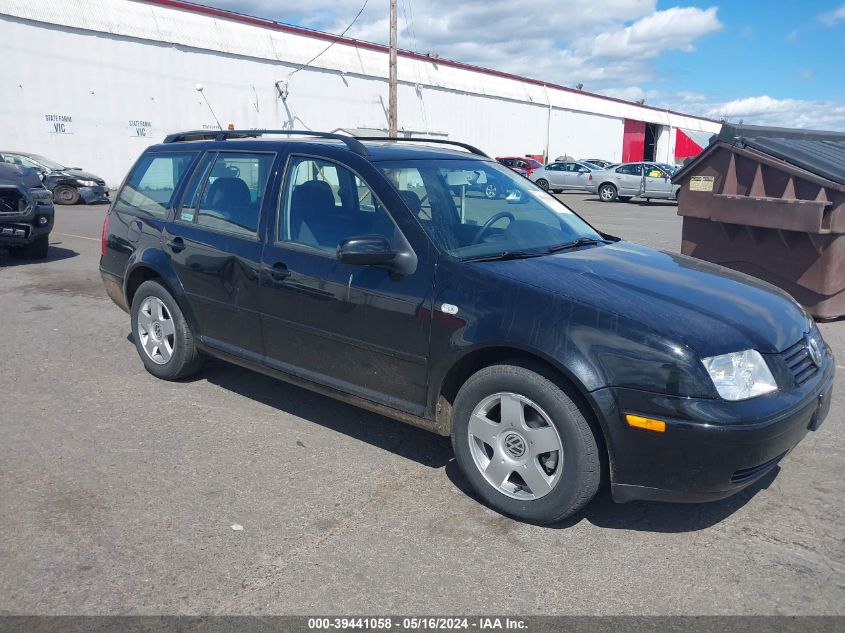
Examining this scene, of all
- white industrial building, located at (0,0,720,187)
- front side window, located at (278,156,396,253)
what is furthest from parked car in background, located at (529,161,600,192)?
front side window, located at (278,156,396,253)

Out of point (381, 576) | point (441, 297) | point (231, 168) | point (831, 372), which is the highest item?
point (231, 168)

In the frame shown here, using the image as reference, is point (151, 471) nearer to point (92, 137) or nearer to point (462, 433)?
point (462, 433)

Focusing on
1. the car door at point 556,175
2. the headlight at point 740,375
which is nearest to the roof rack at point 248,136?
the headlight at point 740,375

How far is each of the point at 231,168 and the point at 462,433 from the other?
2429 mm

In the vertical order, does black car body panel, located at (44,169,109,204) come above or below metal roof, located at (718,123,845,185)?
below

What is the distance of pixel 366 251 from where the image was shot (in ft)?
11.9

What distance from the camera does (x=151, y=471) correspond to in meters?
3.93

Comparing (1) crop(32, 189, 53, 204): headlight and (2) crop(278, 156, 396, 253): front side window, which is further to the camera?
(1) crop(32, 189, 53, 204): headlight

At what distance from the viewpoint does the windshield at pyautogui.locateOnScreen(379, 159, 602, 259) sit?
3863mm

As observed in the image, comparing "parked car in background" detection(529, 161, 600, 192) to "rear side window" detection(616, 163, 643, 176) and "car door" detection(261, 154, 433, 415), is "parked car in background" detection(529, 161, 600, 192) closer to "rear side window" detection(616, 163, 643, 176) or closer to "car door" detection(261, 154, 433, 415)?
"rear side window" detection(616, 163, 643, 176)

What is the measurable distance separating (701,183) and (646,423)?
18.7ft

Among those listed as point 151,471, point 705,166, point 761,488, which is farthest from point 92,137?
point 761,488

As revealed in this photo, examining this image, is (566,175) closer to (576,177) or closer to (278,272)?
(576,177)
